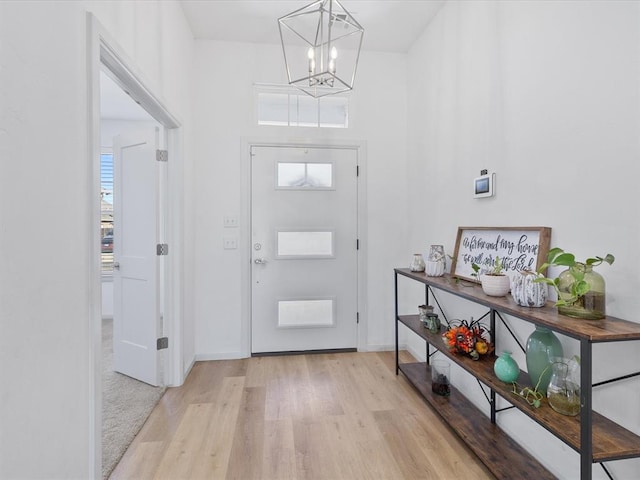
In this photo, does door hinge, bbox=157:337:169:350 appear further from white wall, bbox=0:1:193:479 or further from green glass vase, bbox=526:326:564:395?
green glass vase, bbox=526:326:564:395

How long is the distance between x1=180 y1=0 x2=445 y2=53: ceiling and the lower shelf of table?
295cm

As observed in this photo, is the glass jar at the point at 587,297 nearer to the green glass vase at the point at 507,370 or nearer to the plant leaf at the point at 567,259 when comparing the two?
the plant leaf at the point at 567,259

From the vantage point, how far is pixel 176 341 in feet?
8.38

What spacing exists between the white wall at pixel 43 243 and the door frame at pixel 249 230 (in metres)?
1.70

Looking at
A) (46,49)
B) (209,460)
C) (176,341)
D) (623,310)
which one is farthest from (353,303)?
(46,49)

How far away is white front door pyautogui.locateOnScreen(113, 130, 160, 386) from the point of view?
250cm

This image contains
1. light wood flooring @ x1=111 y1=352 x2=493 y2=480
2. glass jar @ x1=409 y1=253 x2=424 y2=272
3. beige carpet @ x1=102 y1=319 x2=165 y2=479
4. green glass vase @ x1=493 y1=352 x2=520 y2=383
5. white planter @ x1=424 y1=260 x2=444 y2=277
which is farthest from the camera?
glass jar @ x1=409 y1=253 x2=424 y2=272

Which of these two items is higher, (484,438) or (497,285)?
(497,285)

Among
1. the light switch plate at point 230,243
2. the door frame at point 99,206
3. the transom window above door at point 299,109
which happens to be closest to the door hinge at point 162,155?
the door frame at point 99,206

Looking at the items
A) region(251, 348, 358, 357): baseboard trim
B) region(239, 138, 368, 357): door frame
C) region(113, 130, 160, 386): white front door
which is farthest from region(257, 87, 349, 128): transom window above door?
region(251, 348, 358, 357): baseboard trim

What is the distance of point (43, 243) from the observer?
1025mm

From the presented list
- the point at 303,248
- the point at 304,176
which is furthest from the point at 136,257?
the point at 304,176

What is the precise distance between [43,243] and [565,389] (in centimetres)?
195

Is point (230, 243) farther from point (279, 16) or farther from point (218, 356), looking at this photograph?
point (279, 16)
